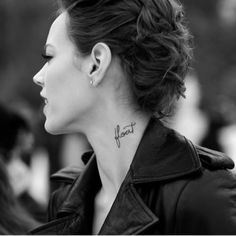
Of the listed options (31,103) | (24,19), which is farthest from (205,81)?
(24,19)

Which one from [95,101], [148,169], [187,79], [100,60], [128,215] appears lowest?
[187,79]

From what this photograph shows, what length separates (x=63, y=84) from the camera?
306cm

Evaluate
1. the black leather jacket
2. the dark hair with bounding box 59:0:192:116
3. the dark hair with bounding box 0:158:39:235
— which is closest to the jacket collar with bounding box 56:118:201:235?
the black leather jacket

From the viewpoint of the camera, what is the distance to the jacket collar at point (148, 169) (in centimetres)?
287

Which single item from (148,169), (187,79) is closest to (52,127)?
(148,169)

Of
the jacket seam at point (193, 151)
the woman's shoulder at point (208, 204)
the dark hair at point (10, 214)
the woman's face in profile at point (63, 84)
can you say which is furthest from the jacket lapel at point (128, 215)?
the dark hair at point (10, 214)

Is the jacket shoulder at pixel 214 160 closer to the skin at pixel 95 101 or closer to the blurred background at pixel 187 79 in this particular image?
the skin at pixel 95 101

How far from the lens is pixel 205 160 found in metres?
2.93

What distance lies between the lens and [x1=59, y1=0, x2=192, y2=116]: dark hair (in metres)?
3.00

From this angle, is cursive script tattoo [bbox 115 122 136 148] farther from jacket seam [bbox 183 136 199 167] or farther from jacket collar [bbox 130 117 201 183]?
jacket seam [bbox 183 136 199 167]

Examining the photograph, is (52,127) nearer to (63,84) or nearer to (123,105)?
(63,84)

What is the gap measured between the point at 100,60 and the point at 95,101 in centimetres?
16

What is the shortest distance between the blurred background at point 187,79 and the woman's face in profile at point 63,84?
120 inches

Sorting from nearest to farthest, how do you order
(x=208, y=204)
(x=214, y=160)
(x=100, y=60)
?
1. (x=208, y=204)
2. (x=214, y=160)
3. (x=100, y=60)
